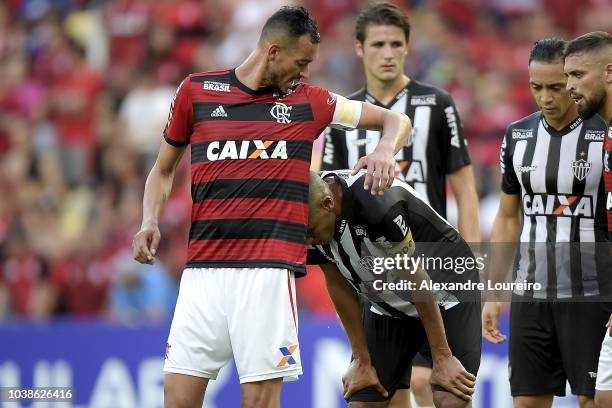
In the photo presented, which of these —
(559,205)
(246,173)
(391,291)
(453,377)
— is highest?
(246,173)

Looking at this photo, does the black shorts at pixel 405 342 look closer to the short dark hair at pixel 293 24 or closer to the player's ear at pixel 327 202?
the player's ear at pixel 327 202

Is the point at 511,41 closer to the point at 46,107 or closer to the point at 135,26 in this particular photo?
the point at 135,26

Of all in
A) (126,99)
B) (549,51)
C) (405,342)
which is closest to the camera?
(405,342)

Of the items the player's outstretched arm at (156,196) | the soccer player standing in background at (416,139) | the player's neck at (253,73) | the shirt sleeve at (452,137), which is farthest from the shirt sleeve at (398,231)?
the shirt sleeve at (452,137)

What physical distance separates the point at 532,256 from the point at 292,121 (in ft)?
5.96

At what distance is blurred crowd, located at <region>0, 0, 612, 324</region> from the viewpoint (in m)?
11.4

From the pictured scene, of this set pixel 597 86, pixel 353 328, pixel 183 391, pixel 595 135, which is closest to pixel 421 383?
pixel 353 328

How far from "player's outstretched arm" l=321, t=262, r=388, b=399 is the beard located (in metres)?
1.50

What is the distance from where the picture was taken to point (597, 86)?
5.77 metres

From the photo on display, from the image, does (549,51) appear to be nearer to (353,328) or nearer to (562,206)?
(562,206)

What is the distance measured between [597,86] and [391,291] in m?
1.46

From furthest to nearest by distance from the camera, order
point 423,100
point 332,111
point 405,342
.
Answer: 1. point 423,100
2. point 405,342
3. point 332,111

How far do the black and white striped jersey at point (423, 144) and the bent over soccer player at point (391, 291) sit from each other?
1085 millimetres

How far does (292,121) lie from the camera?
5.43 metres
